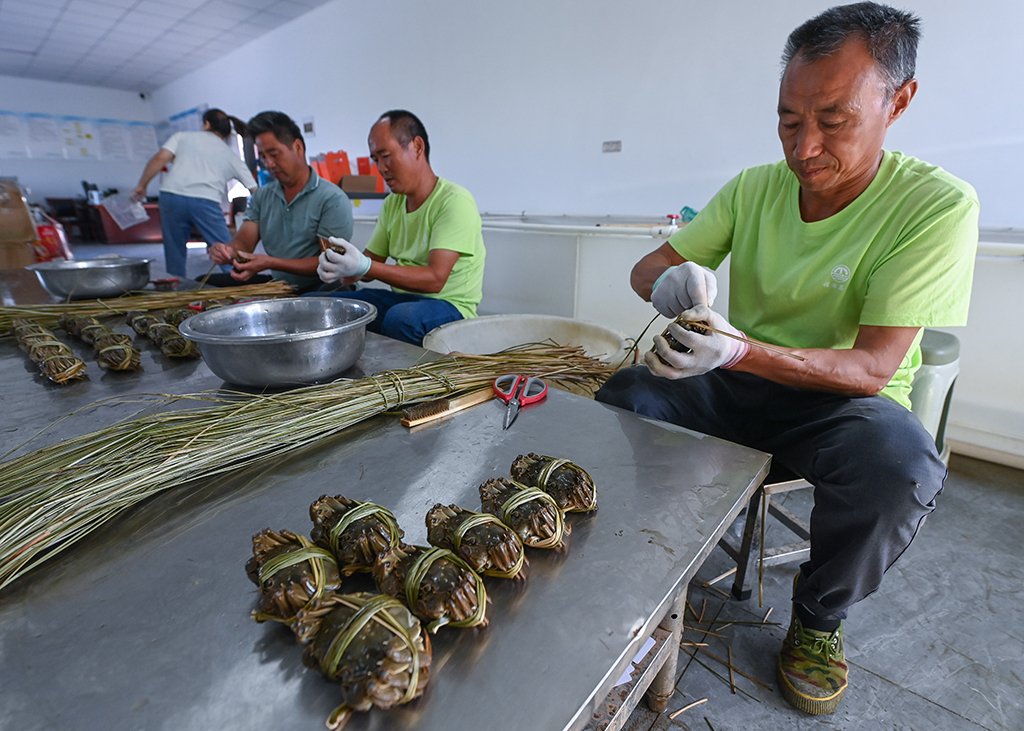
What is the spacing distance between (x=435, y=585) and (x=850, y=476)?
85 centimetres

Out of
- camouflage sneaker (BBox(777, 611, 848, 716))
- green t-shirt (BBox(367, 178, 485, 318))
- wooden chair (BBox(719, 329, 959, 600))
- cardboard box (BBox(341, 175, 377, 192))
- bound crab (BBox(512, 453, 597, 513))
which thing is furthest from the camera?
cardboard box (BBox(341, 175, 377, 192))

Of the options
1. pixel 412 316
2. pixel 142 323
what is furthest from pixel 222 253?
pixel 412 316

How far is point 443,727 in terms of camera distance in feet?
1.51

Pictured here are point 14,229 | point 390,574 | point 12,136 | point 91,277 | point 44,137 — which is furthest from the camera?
point 44,137

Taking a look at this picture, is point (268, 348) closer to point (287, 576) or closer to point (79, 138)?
point (287, 576)

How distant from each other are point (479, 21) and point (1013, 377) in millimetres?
4835

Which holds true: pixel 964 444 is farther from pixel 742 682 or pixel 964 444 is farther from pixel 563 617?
pixel 563 617

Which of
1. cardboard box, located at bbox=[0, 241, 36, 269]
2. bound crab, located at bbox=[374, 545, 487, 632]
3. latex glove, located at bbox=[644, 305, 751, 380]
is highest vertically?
cardboard box, located at bbox=[0, 241, 36, 269]

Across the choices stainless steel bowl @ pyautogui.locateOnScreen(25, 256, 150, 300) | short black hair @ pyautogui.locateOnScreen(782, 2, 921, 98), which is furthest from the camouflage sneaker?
stainless steel bowl @ pyautogui.locateOnScreen(25, 256, 150, 300)

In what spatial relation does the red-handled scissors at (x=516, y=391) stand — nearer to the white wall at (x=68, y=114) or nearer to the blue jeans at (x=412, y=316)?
the blue jeans at (x=412, y=316)

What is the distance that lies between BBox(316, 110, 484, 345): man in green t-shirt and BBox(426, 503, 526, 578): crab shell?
1486 millimetres

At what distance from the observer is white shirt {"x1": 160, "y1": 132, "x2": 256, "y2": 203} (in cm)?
425

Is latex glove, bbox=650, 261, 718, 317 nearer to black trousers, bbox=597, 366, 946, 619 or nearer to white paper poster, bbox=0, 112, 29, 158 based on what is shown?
black trousers, bbox=597, 366, 946, 619

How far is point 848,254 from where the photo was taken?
1.20 m
